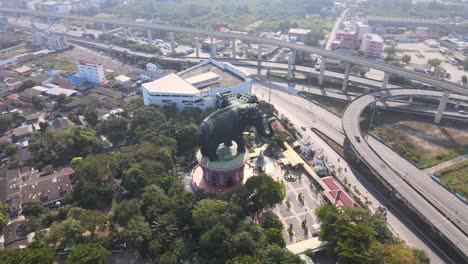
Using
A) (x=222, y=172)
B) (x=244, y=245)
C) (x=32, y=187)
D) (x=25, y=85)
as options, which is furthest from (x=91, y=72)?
(x=244, y=245)

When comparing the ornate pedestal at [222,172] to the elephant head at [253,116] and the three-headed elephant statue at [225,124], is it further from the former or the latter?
the elephant head at [253,116]

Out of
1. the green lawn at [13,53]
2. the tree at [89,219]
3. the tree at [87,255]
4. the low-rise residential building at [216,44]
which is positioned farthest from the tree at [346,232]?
the green lawn at [13,53]

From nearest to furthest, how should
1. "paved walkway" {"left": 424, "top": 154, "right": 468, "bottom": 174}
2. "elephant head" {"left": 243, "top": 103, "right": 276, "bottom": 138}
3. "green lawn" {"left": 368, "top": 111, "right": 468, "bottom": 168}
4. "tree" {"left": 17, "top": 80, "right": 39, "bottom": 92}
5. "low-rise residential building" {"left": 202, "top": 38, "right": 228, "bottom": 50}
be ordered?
1. "elephant head" {"left": 243, "top": 103, "right": 276, "bottom": 138}
2. "paved walkway" {"left": 424, "top": 154, "right": 468, "bottom": 174}
3. "green lawn" {"left": 368, "top": 111, "right": 468, "bottom": 168}
4. "tree" {"left": 17, "top": 80, "right": 39, "bottom": 92}
5. "low-rise residential building" {"left": 202, "top": 38, "right": 228, "bottom": 50}

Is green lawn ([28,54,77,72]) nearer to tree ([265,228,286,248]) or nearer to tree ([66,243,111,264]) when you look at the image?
tree ([66,243,111,264])

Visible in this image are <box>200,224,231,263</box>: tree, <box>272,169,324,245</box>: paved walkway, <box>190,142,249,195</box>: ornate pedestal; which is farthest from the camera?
<box>190,142,249,195</box>: ornate pedestal

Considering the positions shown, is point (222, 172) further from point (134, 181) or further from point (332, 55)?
point (332, 55)

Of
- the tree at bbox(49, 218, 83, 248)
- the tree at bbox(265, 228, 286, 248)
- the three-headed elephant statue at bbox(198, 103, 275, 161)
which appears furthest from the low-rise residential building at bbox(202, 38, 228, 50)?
the tree at bbox(265, 228, 286, 248)

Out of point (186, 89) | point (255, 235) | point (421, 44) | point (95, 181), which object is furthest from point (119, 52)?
point (421, 44)

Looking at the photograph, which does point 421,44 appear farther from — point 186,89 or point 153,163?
Result: point 153,163
